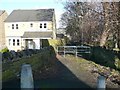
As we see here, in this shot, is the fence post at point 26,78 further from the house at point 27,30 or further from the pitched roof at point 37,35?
the house at point 27,30

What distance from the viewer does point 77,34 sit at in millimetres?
55500

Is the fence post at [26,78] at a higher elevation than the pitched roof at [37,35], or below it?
higher

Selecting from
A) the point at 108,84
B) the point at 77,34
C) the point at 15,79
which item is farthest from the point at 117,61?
the point at 77,34

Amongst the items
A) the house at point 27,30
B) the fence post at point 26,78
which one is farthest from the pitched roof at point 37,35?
the fence post at point 26,78

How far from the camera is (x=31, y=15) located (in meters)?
60.8

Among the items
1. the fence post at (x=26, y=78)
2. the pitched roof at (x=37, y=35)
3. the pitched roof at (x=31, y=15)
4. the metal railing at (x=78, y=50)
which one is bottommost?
the metal railing at (x=78, y=50)

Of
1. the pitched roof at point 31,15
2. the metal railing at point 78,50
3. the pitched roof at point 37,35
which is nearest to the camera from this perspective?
the metal railing at point 78,50

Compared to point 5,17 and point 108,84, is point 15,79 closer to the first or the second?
point 108,84

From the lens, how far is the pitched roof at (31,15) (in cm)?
5894

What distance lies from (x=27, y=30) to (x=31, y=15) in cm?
393

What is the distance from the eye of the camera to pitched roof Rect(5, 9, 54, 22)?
58.9 metres

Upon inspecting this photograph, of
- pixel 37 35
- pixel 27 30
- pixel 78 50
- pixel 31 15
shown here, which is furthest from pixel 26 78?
pixel 31 15

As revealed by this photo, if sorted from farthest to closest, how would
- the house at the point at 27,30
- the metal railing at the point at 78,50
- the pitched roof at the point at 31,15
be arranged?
the pitched roof at the point at 31,15
the house at the point at 27,30
the metal railing at the point at 78,50

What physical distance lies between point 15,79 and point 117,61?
838 cm
